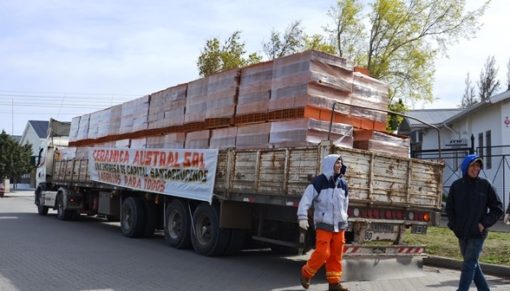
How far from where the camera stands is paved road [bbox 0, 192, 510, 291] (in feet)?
25.5

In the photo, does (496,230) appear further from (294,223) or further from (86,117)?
(86,117)

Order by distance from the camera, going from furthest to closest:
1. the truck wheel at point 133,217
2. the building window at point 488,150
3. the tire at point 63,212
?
the building window at point 488,150, the tire at point 63,212, the truck wheel at point 133,217

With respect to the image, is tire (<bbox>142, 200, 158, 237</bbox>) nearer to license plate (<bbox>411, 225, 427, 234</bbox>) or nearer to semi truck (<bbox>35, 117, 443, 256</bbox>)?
semi truck (<bbox>35, 117, 443, 256</bbox>)

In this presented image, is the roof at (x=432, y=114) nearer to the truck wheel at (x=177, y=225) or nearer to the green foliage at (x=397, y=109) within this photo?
the green foliage at (x=397, y=109)

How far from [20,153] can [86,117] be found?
35.1 metres

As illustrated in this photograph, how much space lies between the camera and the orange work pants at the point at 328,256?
24.1 ft

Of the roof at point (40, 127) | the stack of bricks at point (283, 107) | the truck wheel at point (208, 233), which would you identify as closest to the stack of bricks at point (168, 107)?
the stack of bricks at point (283, 107)

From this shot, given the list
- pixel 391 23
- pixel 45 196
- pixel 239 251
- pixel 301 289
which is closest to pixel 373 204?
pixel 301 289

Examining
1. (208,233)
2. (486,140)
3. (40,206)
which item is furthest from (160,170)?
(486,140)

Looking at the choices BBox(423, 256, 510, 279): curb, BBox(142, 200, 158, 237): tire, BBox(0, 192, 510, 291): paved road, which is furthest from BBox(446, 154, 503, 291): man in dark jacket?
BBox(142, 200, 158, 237): tire

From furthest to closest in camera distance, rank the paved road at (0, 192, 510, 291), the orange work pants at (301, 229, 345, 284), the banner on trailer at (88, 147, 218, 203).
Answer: the banner on trailer at (88, 147, 218, 203) < the paved road at (0, 192, 510, 291) < the orange work pants at (301, 229, 345, 284)

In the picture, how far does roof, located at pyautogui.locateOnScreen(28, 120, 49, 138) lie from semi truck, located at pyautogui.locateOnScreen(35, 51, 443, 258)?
179 ft

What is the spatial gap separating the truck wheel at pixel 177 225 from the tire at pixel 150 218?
1.26 m

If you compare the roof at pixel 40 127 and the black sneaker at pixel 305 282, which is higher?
the roof at pixel 40 127
